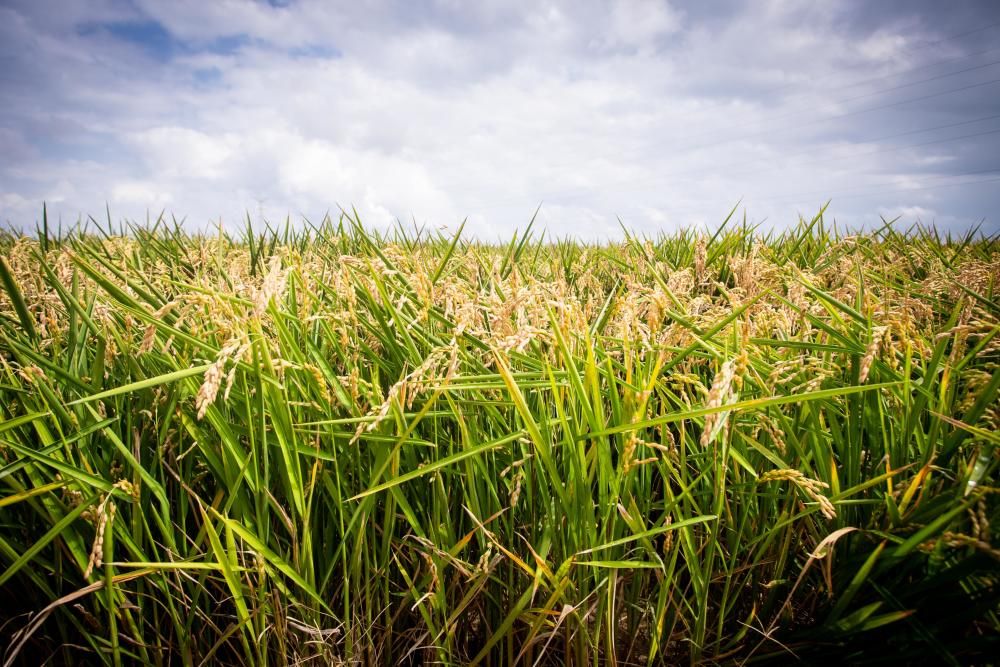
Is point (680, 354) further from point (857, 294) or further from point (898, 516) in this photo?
point (857, 294)

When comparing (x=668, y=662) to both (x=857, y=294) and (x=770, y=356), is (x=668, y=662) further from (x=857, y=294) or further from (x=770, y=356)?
(x=857, y=294)

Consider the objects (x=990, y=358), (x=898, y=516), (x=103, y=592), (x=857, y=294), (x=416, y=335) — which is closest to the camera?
(x=898, y=516)

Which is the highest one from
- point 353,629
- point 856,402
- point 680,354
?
point 680,354

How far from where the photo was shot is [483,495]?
1.19 meters

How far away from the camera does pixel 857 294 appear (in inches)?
62.8

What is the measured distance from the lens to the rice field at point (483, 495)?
0.98 m

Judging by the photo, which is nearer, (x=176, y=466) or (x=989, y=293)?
(x=176, y=466)

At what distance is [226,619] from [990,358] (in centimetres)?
245

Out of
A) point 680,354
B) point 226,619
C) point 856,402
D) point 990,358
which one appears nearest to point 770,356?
point 856,402

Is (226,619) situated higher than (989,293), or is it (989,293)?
(989,293)

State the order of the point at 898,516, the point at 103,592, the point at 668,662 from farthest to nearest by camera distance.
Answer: the point at 668,662 < the point at 103,592 < the point at 898,516

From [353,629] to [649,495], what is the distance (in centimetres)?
75

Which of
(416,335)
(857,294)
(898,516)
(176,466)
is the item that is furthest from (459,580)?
(857,294)

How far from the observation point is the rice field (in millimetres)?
985
